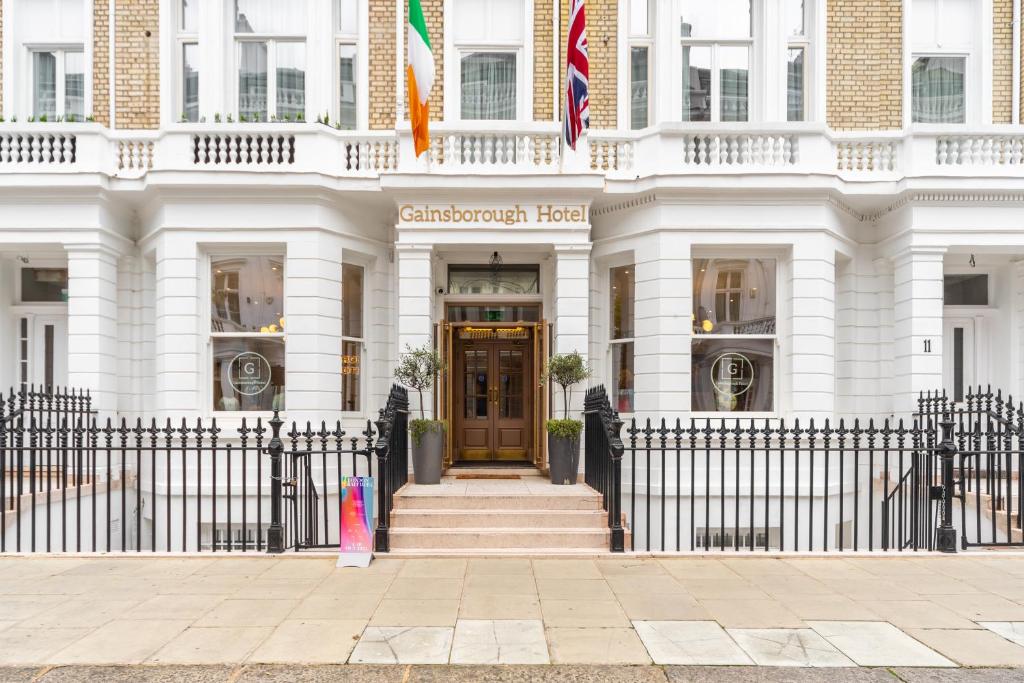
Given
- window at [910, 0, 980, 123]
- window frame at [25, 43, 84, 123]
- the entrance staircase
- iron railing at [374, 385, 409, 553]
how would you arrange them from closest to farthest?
1. iron railing at [374, 385, 409, 553]
2. the entrance staircase
3. window frame at [25, 43, 84, 123]
4. window at [910, 0, 980, 123]

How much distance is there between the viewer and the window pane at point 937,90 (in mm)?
11828

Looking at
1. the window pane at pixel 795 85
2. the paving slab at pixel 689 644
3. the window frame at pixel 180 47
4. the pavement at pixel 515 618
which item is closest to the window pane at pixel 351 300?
the window frame at pixel 180 47

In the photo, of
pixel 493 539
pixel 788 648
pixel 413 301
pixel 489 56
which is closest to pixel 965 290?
pixel 489 56

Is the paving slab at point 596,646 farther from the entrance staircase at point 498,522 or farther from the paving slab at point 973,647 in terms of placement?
the entrance staircase at point 498,522

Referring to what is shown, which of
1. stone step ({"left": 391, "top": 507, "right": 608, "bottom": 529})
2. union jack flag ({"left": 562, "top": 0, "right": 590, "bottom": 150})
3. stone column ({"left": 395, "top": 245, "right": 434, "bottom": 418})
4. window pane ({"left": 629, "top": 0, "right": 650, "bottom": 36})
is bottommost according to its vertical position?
stone step ({"left": 391, "top": 507, "right": 608, "bottom": 529})

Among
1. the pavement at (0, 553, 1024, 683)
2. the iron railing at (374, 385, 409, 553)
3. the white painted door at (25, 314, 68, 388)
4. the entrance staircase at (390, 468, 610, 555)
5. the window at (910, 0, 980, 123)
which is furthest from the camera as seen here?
the white painted door at (25, 314, 68, 388)

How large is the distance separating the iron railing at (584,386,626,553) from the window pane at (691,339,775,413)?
1894 mm

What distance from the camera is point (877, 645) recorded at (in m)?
5.00

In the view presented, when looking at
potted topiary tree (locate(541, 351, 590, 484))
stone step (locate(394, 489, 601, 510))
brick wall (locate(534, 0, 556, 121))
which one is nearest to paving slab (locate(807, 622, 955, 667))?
stone step (locate(394, 489, 601, 510))

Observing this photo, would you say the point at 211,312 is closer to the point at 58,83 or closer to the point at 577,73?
the point at 58,83

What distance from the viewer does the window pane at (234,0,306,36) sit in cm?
1141

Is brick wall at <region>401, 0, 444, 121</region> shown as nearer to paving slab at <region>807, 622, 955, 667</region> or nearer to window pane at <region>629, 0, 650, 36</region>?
window pane at <region>629, 0, 650, 36</region>

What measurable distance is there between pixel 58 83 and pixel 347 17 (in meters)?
5.04

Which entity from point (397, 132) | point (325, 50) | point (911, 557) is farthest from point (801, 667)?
point (325, 50)
